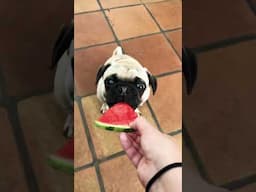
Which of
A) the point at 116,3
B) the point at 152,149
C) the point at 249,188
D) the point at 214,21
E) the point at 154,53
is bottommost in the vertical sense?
the point at 154,53

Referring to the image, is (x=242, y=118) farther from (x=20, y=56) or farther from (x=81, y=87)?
(x=81, y=87)

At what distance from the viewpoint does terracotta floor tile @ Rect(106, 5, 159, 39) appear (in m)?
1.27

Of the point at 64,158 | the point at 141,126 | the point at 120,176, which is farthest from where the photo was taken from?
the point at 120,176

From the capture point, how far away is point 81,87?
3.54ft

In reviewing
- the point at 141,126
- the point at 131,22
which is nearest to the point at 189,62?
the point at 141,126

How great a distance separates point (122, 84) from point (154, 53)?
14.9 inches

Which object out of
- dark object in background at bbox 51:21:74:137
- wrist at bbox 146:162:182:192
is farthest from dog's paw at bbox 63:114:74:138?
wrist at bbox 146:162:182:192

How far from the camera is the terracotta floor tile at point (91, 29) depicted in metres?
1.21

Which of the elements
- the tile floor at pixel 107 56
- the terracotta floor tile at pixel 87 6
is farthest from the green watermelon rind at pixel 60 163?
the terracotta floor tile at pixel 87 6

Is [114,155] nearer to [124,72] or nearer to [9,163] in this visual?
[124,72]

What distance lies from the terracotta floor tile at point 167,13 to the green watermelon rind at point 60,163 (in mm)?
1148

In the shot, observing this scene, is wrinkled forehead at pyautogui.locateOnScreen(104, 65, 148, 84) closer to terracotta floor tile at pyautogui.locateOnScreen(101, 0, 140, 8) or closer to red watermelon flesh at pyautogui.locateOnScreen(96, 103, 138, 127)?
red watermelon flesh at pyautogui.locateOnScreen(96, 103, 138, 127)

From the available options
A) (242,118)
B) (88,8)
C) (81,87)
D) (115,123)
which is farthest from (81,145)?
(242,118)

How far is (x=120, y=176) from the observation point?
3.14 ft
